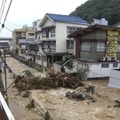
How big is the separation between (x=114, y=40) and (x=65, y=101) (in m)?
12.5

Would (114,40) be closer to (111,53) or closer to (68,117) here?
(111,53)

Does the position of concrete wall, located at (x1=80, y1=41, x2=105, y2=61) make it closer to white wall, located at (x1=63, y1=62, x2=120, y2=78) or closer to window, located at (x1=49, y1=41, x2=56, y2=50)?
white wall, located at (x1=63, y1=62, x2=120, y2=78)

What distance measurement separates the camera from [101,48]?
2445 centimetres

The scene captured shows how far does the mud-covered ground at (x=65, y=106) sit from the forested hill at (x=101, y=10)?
28365 mm

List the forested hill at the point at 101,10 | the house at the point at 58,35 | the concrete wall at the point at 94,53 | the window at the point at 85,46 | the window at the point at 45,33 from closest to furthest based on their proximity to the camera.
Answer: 1. the concrete wall at the point at 94,53
2. the window at the point at 85,46
3. the house at the point at 58,35
4. the window at the point at 45,33
5. the forested hill at the point at 101,10

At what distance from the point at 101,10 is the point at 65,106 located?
35936mm

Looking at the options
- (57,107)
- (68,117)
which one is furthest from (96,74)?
(68,117)

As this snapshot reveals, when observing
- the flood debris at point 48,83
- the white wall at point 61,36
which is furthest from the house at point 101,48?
the white wall at point 61,36

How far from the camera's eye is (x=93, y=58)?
2427 cm

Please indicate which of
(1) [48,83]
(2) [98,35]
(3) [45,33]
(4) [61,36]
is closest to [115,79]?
(1) [48,83]

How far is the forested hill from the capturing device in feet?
144

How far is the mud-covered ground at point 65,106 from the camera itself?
1257cm

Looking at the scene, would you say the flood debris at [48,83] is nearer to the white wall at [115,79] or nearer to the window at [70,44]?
the white wall at [115,79]

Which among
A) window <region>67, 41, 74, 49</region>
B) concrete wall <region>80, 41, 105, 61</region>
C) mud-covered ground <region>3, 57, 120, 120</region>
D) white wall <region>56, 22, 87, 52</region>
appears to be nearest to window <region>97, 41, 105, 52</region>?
concrete wall <region>80, 41, 105, 61</region>
